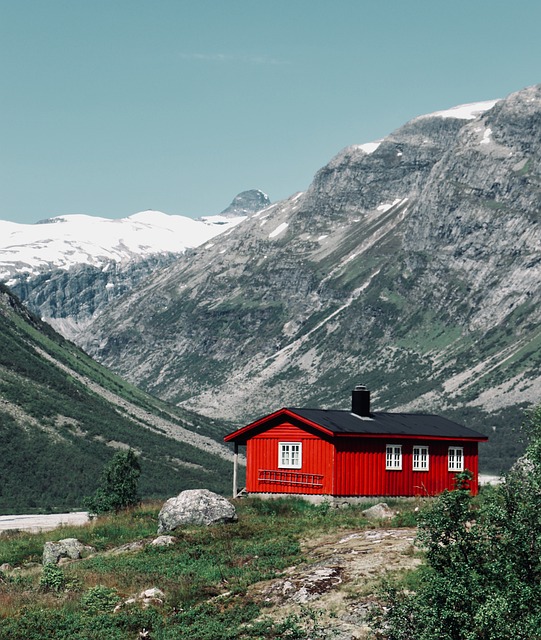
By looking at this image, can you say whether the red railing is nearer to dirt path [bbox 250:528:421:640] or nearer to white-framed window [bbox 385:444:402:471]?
white-framed window [bbox 385:444:402:471]

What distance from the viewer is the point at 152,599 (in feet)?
104

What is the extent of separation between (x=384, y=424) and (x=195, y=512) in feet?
56.7

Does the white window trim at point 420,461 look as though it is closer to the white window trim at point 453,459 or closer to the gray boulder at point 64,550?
the white window trim at point 453,459

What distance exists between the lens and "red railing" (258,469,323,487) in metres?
54.6

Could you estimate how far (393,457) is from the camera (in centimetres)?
5616

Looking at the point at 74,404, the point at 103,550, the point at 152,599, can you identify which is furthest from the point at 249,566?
the point at 74,404

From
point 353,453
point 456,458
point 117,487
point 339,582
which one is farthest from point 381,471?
point 117,487

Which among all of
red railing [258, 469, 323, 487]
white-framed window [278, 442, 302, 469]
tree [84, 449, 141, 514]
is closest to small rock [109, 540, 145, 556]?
red railing [258, 469, 323, 487]

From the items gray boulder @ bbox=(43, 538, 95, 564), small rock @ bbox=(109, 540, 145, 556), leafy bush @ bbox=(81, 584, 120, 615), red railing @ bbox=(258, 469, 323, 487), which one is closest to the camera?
leafy bush @ bbox=(81, 584, 120, 615)

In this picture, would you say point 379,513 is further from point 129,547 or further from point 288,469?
point 288,469

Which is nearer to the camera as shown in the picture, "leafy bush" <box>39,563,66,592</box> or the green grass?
the green grass

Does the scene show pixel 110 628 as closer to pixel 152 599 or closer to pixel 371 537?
pixel 152 599

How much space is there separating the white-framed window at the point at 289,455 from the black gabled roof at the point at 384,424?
193 cm

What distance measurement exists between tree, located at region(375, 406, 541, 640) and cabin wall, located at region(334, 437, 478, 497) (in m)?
28.5
